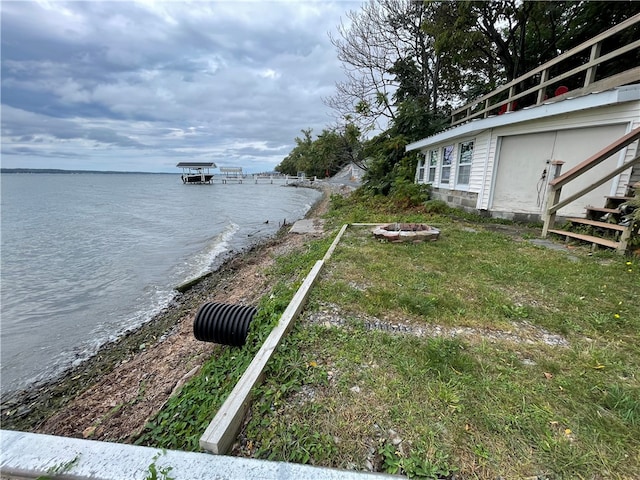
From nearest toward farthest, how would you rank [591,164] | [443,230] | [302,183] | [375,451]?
[375,451] < [591,164] < [443,230] < [302,183]

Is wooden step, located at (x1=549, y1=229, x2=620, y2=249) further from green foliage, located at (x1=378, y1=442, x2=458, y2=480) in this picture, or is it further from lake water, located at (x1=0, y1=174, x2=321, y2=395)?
lake water, located at (x1=0, y1=174, x2=321, y2=395)

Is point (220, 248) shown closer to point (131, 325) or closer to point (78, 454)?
point (131, 325)

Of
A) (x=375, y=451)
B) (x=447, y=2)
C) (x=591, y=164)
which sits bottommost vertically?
(x=375, y=451)

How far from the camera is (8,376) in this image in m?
4.14

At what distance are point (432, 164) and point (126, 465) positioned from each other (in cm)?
1339

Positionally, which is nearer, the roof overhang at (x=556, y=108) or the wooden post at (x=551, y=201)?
the roof overhang at (x=556, y=108)

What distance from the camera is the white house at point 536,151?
5.78 meters

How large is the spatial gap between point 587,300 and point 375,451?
336 centimetres

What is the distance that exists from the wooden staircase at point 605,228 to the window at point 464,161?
403 centimetres

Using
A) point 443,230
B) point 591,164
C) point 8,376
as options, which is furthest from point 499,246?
point 8,376

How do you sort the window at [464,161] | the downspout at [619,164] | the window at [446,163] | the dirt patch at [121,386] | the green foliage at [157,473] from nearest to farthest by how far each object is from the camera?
1. the green foliage at [157,473]
2. the dirt patch at [121,386]
3. the downspout at [619,164]
4. the window at [464,161]
5. the window at [446,163]

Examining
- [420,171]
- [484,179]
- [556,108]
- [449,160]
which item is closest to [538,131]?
[556,108]

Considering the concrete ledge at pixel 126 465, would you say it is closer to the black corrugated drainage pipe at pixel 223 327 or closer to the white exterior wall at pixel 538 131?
the black corrugated drainage pipe at pixel 223 327

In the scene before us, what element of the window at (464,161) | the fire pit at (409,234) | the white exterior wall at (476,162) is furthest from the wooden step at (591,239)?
the window at (464,161)
